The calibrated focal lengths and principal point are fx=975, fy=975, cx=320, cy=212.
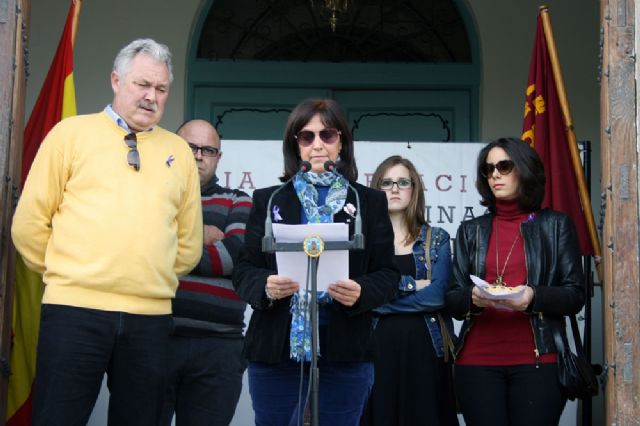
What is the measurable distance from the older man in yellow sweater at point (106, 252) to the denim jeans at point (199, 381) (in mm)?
390

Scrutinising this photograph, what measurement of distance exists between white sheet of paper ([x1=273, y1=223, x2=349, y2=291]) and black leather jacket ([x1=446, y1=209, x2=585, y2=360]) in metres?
1.14

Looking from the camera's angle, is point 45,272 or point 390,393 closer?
point 45,272

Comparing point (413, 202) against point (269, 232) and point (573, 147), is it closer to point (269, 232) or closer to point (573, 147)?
point (573, 147)

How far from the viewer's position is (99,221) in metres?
3.52

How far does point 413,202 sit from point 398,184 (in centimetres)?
12

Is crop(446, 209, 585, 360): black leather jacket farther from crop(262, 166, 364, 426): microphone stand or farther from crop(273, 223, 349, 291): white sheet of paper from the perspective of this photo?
crop(262, 166, 364, 426): microphone stand

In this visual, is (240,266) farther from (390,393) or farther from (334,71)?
(334,71)

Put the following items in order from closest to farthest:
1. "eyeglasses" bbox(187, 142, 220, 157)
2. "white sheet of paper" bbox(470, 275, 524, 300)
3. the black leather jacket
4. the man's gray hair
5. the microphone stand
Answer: the microphone stand
the man's gray hair
"white sheet of paper" bbox(470, 275, 524, 300)
the black leather jacket
"eyeglasses" bbox(187, 142, 220, 157)

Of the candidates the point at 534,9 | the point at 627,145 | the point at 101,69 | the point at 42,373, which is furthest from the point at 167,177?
the point at 534,9

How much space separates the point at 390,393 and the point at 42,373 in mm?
1705

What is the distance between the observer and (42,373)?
136 inches

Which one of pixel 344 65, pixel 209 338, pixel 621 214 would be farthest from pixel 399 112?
pixel 209 338

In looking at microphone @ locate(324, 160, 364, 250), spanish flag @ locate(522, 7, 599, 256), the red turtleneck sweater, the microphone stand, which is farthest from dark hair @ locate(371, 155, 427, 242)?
the microphone stand

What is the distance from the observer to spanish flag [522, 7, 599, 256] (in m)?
5.10
